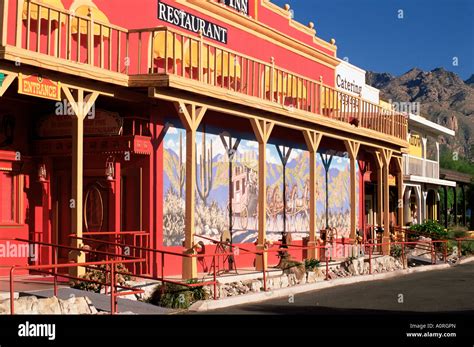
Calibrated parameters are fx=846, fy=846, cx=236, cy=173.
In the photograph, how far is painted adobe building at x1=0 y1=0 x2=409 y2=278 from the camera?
650 inches

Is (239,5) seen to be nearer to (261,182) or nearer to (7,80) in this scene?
(261,182)

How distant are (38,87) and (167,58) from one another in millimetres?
4560

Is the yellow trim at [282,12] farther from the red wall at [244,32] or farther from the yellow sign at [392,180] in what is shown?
the yellow sign at [392,180]

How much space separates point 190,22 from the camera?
22953 mm

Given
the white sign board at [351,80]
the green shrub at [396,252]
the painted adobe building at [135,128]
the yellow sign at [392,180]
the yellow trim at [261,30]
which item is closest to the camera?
the painted adobe building at [135,128]

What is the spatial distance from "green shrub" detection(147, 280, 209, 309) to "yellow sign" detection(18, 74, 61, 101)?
4.26 meters

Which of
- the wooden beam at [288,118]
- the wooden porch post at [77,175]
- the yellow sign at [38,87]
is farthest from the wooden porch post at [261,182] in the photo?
the yellow sign at [38,87]

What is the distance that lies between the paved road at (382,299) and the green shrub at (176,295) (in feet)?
2.05

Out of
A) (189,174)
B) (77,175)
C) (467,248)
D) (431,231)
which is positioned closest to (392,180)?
(431,231)

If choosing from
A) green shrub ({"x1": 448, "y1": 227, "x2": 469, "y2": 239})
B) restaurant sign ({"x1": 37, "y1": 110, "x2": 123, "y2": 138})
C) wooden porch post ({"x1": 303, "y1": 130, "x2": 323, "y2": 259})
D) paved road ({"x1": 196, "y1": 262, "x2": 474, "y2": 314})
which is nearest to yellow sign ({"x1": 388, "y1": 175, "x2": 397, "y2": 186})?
green shrub ({"x1": 448, "y1": 227, "x2": 469, "y2": 239})

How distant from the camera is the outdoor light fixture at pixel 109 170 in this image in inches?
762

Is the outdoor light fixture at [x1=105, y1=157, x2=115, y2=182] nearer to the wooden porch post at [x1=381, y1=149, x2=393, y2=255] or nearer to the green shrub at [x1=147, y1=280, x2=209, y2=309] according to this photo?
the green shrub at [x1=147, y1=280, x2=209, y2=309]

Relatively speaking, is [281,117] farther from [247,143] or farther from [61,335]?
[61,335]

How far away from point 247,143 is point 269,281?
5770 mm
